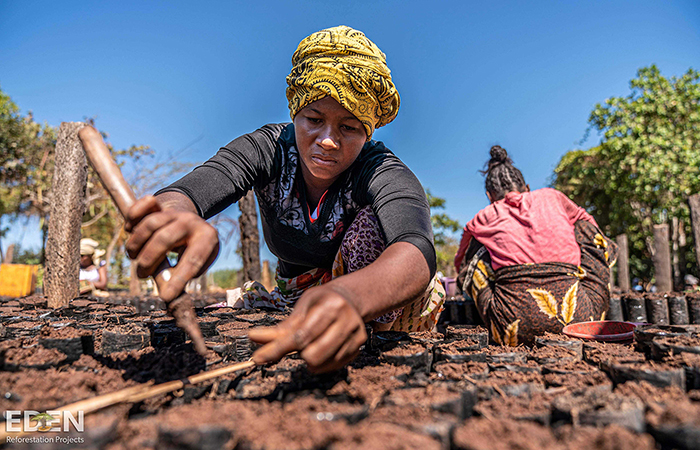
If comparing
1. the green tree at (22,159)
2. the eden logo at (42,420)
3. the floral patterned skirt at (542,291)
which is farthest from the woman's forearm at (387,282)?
the green tree at (22,159)

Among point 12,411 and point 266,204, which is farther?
point 266,204

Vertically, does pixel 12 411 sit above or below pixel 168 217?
below

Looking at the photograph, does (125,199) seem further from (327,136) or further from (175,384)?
(327,136)

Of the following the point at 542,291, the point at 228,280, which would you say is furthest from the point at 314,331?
the point at 228,280

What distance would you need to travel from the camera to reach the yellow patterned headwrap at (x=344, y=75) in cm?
175

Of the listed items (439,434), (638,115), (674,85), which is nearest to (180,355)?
(439,434)

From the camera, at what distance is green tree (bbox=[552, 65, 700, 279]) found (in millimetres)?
8719

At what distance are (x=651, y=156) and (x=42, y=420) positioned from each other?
11035 mm

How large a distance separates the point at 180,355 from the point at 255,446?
81 centimetres

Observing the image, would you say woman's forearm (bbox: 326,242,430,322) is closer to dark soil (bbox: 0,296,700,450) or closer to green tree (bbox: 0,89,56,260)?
dark soil (bbox: 0,296,700,450)

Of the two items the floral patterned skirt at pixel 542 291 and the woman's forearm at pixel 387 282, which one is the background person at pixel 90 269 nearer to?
the floral patterned skirt at pixel 542 291

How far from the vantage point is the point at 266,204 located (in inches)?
88.9

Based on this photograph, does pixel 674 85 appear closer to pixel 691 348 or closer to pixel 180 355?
pixel 691 348

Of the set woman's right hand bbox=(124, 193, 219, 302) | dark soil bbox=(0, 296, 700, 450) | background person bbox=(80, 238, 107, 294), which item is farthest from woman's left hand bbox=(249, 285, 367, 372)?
background person bbox=(80, 238, 107, 294)
